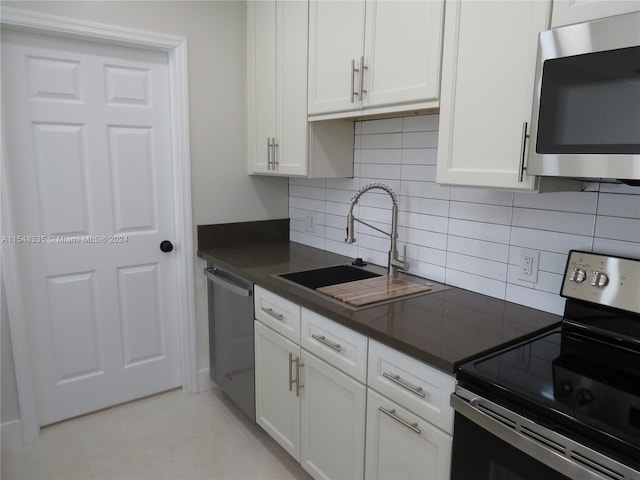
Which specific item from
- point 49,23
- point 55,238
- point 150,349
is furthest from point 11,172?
point 150,349

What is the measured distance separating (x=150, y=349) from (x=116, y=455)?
609 mm

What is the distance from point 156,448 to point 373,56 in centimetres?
207

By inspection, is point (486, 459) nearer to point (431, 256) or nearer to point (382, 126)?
point (431, 256)

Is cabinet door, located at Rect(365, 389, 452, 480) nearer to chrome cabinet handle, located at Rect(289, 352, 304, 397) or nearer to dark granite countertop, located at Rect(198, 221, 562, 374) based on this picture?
dark granite countertop, located at Rect(198, 221, 562, 374)

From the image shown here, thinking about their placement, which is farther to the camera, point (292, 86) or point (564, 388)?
point (292, 86)

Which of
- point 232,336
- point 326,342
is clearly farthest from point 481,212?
point 232,336

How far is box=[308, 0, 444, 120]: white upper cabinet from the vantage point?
1.53 meters

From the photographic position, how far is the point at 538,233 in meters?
1.57

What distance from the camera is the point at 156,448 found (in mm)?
2215

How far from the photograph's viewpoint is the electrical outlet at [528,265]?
1575 mm

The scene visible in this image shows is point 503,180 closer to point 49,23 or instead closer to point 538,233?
point 538,233

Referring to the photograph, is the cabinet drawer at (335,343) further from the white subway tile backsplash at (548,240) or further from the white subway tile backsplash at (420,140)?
the white subway tile backsplash at (420,140)

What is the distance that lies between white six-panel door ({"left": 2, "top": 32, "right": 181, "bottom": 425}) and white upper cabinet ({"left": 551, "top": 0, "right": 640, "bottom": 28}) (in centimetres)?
196

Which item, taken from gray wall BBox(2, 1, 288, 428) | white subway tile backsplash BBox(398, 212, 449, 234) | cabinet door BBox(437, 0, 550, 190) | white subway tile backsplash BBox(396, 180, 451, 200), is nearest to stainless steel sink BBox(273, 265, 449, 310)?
white subway tile backsplash BBox(398, 212, 449, 234)
